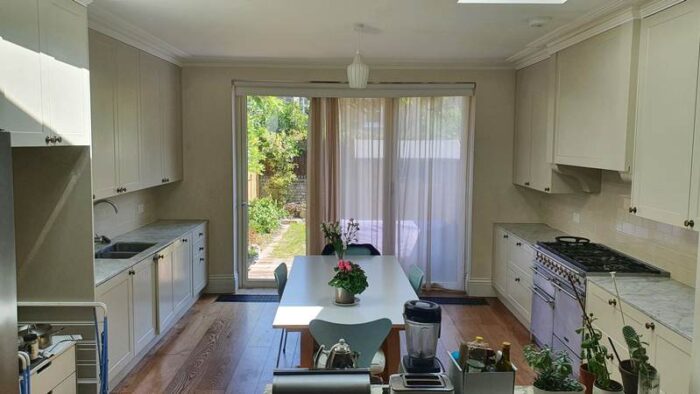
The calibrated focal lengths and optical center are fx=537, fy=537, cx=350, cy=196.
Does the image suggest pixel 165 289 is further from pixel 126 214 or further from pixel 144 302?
pixel 126 214

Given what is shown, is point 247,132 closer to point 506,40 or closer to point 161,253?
point 161,253

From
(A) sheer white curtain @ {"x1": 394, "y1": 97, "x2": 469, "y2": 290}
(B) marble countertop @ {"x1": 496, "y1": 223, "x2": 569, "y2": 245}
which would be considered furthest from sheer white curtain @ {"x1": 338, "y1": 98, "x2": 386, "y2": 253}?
(B) marble countertop @ {"x1": 496, "y1": 223, "x2": 569, "y2": 245}

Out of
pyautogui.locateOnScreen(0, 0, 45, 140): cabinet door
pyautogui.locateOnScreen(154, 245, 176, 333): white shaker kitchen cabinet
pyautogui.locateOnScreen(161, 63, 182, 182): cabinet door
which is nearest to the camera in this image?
pyautogui.locateOnScreen(0, 0, 45, 140): cabinet door

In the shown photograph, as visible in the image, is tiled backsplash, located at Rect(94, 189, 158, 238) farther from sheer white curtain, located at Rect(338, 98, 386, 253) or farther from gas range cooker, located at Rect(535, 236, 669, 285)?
gas range cooker, located at Rect(535, 236, 669, 285)

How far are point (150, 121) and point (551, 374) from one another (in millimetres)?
4350

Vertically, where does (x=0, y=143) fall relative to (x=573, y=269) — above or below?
above

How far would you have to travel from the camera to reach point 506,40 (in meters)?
4.65

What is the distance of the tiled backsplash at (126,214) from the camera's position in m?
4.60

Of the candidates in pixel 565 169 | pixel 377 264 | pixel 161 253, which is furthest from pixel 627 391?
pixel 161 253

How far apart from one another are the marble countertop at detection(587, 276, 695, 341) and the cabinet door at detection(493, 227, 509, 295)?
2124 mm

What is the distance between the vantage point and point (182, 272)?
202 inches

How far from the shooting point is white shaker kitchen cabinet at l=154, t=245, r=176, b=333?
4449mm

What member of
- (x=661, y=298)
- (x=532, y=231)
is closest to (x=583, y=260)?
(x=661, y=298)

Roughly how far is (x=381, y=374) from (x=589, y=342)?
1.91 m
